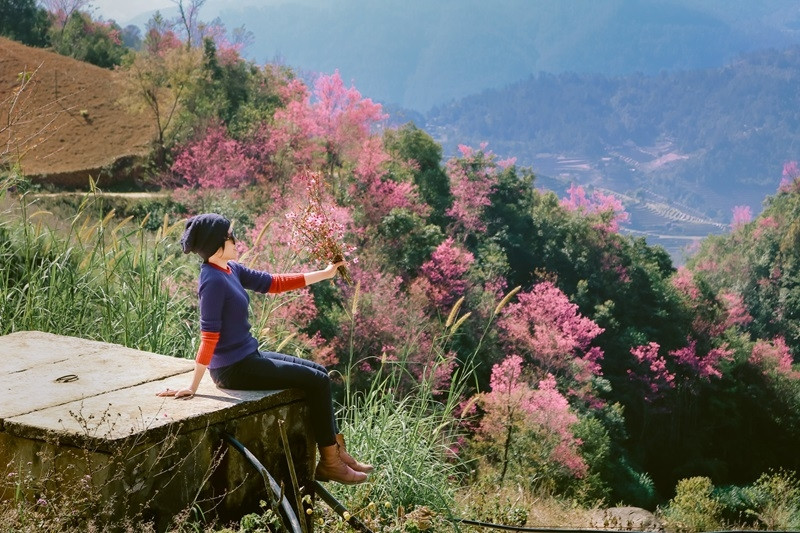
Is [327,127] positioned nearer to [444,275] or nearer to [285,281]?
[444,275]

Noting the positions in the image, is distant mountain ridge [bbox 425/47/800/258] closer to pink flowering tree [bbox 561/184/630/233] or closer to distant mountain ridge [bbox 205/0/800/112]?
distant mountain ridge [bbox 205/0/800/112]

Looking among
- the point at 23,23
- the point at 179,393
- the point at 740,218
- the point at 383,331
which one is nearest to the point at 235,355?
the point at 179,393

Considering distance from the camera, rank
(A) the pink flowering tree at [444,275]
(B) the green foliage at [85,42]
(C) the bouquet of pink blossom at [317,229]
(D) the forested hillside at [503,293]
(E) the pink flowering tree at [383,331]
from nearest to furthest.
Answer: (C) the bouquet of pink blossom at [317,229], (D) the forested hillside at [503,293], (E) the pink flowering tree at [383,331], (A) the pink flowering tree at [444,275], (B) the green foliage at [85,42]

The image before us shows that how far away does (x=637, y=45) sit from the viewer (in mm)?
175875

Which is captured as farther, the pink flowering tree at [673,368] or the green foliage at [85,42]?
the green foliage at [85,42]

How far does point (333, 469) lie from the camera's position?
310 cm

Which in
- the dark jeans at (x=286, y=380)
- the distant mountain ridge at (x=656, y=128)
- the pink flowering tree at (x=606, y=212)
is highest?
the distant mountain ridge at (x=656, y=128)

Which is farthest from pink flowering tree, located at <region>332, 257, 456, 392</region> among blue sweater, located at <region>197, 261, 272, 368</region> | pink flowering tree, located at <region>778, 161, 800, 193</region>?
pink flowering tree, located at <region>778, 161, 800, 193</region>

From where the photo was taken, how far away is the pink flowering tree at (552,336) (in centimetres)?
1454

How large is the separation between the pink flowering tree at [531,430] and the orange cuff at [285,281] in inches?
279

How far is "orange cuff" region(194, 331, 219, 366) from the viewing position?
2.91 meters

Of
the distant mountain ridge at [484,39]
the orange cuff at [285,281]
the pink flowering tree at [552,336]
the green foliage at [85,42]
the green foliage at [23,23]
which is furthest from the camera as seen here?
the distant mountain ridge at [484,39]

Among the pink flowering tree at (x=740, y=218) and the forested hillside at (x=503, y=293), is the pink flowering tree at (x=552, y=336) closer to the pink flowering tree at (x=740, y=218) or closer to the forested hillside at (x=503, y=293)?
the forested hillside at (x=503, y=293)

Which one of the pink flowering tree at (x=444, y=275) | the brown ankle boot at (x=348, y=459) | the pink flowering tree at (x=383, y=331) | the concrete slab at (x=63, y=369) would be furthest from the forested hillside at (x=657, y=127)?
the brown ankle boot at (x=348, y=459)
